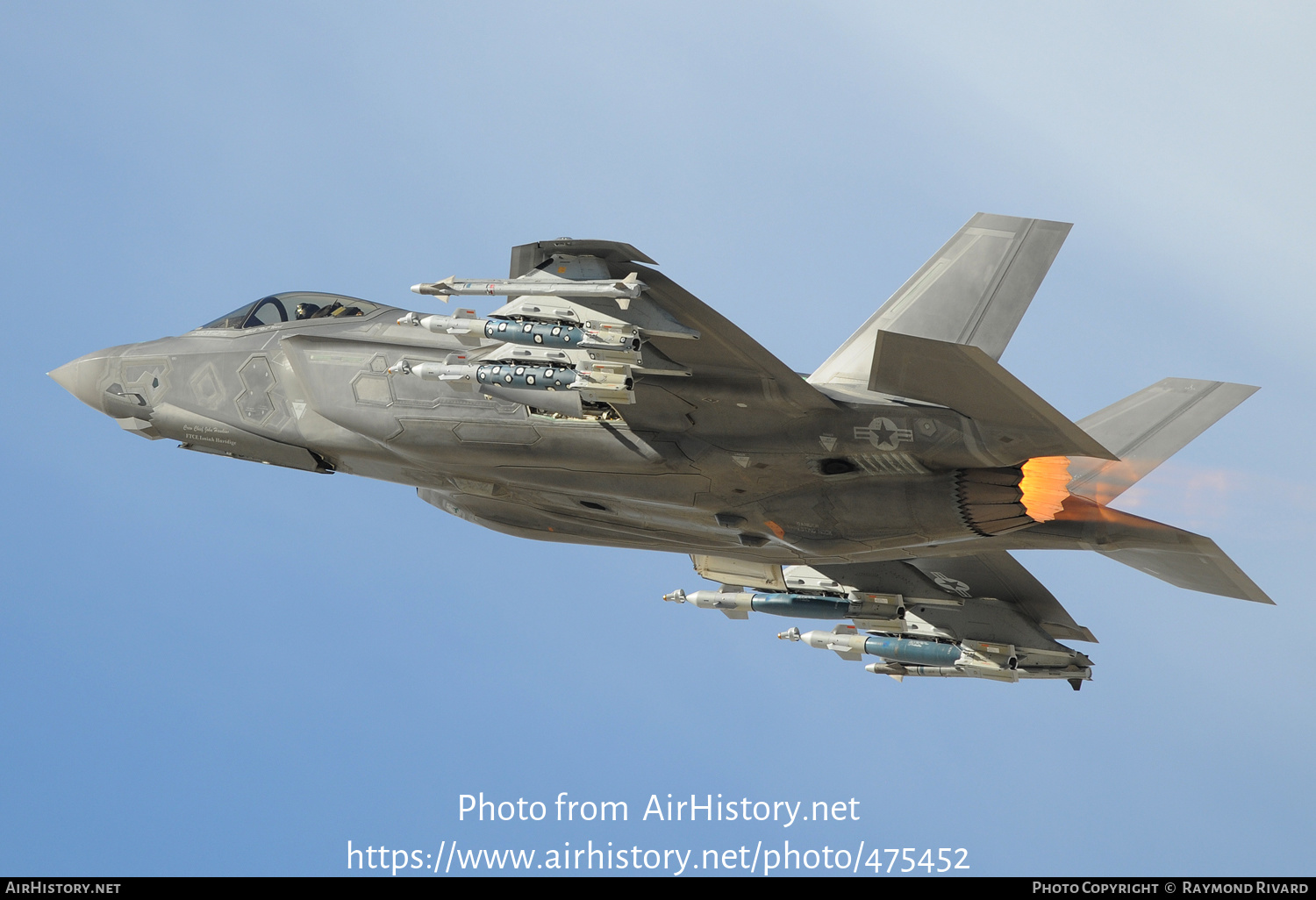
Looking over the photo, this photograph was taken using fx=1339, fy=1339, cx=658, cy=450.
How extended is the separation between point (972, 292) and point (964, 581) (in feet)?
15.6

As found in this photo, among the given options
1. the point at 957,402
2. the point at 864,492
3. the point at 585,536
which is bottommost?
the point at 585,536

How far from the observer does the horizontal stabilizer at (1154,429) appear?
52.7ft

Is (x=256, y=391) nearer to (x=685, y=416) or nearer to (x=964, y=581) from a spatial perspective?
(x=685, y=416)

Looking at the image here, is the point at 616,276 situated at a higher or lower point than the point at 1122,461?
higher

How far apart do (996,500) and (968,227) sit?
18.0 feet

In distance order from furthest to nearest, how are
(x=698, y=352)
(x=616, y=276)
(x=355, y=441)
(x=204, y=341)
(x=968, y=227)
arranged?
(x=968, y=227)
(x=204, y=341)
(x=355, y=441)
(x=698, y=352)
(x=616, y=276)

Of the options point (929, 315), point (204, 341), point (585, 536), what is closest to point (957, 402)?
point (929, 315)

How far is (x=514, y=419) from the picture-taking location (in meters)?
15.8

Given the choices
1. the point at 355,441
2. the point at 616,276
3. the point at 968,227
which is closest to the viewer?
the point at 616,276

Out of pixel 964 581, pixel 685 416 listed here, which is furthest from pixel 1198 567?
pixel 685 416

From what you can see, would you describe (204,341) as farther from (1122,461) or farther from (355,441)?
(1122,461)

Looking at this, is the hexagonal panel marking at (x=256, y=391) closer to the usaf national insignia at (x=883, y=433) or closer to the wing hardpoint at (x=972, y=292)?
the wing hardpoint at (x=972, y=292)

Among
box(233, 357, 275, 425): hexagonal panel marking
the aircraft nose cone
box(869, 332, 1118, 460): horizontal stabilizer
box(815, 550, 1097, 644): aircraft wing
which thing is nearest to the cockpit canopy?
box(233, 357, 275, 425): hexagonal panel marking

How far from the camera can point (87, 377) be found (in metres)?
18.4
